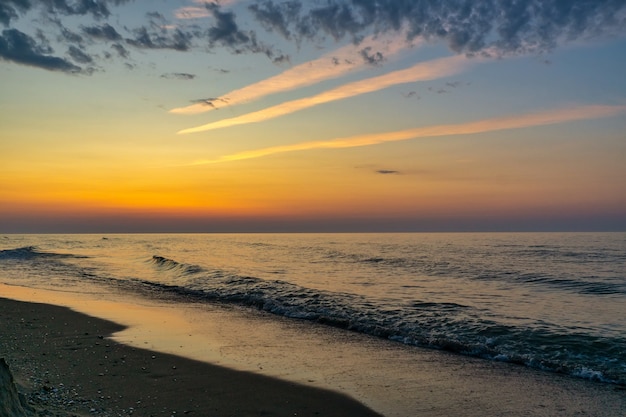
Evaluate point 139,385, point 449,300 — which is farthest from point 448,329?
point 139,385

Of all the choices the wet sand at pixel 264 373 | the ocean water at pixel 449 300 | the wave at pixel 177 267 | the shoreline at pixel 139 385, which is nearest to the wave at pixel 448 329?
the ocean water at pixel 449 300

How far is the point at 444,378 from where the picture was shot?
9180 mm

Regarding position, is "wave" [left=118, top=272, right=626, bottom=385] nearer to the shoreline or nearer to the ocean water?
the ocean water

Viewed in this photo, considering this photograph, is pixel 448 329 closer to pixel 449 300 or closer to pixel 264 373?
pixel 449 300

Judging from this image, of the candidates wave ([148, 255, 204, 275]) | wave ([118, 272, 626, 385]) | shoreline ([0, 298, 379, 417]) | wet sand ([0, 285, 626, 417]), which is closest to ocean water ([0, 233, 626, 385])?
wave ([118, 272, 626, 385])

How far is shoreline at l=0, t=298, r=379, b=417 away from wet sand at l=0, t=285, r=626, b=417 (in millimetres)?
21

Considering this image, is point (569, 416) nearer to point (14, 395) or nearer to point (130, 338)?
point (14, 395)

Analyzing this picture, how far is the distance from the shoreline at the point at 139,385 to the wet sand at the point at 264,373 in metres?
0.02

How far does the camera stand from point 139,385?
7.77 meters

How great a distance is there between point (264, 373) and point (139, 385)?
2.44 meters

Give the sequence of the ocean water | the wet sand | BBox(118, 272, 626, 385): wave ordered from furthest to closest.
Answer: the ocean water, BBox(118, 272, 626, 385): wave, the wet sand

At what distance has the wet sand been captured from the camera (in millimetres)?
7227

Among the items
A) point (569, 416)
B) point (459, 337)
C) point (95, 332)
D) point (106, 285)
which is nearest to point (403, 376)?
point (569, 416)

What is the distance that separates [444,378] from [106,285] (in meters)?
20.7
